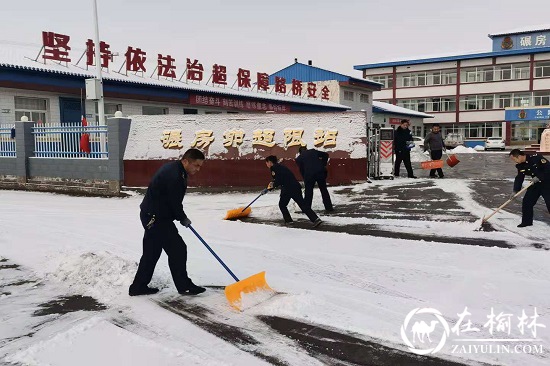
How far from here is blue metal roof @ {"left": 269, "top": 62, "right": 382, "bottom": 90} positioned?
34291 millimetres

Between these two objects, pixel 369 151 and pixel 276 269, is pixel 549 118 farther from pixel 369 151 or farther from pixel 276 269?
pixel 276 269

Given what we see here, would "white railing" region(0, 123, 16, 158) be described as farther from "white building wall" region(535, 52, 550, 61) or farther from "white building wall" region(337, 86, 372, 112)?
"white building wall" region(535, 52, 550, 61)

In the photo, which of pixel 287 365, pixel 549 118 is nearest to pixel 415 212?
pixel 287 365

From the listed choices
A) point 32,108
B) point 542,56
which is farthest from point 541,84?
point 32,108

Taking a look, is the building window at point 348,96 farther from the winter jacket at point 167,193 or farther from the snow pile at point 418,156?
the winter jacket at point 167,193

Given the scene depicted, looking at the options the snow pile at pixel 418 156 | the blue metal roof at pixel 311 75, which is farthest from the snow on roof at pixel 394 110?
the snow pile at pixel 418 156

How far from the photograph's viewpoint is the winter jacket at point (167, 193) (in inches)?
175

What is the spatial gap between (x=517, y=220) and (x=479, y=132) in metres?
44.3

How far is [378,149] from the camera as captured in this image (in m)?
13.5

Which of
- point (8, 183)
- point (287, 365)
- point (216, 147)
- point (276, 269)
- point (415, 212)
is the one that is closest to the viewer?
point (287, 365)

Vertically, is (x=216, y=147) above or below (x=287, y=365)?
above

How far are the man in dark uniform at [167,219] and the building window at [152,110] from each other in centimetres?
1602

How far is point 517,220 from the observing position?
7.80 meters

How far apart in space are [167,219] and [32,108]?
14415 millimetres
